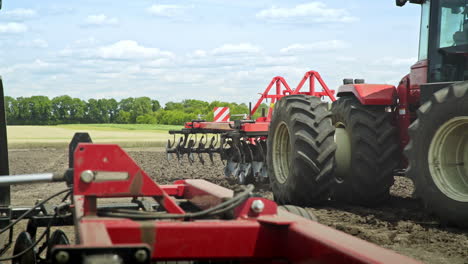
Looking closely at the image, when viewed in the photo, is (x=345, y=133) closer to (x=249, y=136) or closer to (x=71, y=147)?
(x=249, y=136)

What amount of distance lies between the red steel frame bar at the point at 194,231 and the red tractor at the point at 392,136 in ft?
12.0

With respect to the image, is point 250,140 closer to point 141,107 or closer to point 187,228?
point 187,228

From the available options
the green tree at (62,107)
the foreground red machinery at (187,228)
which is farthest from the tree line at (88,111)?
the foreground red machinery at (187,228)

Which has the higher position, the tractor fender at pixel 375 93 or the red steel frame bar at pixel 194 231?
the tractor fender at pixel 375 93

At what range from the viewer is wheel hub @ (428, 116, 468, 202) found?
631cm

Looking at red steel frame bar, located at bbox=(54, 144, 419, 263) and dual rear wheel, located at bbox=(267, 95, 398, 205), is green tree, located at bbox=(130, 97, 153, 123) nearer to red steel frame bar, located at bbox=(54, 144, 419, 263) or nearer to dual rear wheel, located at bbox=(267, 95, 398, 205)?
dual rear wheel, located at bbox=(267, 95, 398, 205)

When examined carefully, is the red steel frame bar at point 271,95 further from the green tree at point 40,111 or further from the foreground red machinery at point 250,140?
the green tree at point 40,111

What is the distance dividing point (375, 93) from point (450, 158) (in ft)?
6.75

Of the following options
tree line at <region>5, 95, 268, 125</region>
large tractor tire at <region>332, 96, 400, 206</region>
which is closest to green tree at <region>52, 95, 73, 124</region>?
tree line at <region>5, 95, 268, 125</region>

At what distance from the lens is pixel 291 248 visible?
2807 millimetres

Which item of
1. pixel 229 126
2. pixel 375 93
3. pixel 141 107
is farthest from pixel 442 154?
pixel 141 107

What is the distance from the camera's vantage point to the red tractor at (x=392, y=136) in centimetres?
633

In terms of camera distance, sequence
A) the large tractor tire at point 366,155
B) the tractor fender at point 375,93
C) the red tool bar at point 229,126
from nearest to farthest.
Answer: the large tractor tire at point 366,155 < the tractor fender at point 375,93 < the red tool bar at point 229,126

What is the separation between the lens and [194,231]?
9.07ft
